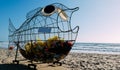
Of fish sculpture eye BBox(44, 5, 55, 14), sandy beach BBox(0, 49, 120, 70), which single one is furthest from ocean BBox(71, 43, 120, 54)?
fish sculpture eye BBox(44, 5, 55, 14)

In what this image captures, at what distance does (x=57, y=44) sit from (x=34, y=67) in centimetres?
167

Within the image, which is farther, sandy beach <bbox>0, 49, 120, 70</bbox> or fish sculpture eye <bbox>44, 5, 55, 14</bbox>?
sandy beach <bbox>0, 49, 120, 70</bbox>

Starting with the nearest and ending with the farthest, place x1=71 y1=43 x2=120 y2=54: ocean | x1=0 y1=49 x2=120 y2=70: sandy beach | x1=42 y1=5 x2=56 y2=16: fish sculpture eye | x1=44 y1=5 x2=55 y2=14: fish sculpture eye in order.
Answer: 1. x1=42 y1=5 x2=56 y2=16: fish sculpture eye
2. x1=44 y1=5 x2=55 y2=14: fish sculpture eye
3. x1=0 y1=49 x2=120 y2=70: sandy beach
4. x1=71 y1=43 x2=120 y2=54: ocean

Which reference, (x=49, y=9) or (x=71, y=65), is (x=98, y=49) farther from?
(x=49, y=9)

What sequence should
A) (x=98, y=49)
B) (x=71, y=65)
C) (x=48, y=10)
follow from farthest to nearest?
(x=98, y=49)
(x=71, y=65)
(x=48, y=10)

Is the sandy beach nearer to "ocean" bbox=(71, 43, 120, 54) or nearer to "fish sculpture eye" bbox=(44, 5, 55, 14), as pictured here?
"fish sculpture eye" bbox=(44, 5, 55, 14)

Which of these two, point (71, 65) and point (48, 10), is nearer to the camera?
point (48, 10)

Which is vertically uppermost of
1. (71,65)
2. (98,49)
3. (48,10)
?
(48,10)

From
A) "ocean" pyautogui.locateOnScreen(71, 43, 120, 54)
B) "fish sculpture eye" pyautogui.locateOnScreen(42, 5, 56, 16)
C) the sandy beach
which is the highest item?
"fish sculpture eye" pyautogui.locateOnScreen(42, 5, 56, 16)

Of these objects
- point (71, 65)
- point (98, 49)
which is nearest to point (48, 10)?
point (71, 65)

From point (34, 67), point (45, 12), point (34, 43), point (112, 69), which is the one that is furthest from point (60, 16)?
point (112, 69)

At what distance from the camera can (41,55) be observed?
11602mm

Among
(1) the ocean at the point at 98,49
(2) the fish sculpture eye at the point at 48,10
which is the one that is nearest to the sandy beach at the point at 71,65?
(2) the fish sculpture eye at the point at 48,10

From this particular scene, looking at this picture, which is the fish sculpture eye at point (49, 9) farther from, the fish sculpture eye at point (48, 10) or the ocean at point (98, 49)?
the ocean at point (98, 49)
